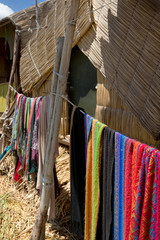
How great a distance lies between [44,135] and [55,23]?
1.93 metres

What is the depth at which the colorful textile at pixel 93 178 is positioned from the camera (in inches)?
68.8

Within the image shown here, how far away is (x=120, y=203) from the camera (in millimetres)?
1564

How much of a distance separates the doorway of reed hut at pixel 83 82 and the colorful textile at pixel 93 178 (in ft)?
5.37

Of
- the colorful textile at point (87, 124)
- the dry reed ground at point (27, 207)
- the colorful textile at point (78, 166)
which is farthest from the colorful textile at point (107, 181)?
the dry reed ground at point (27, 207)

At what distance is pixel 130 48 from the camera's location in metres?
2.33

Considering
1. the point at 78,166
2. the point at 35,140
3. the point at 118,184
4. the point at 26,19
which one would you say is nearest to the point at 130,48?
the point at 78,166

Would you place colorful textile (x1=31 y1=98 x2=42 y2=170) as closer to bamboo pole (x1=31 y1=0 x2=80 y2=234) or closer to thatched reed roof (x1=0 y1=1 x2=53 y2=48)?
bamboo pole (x1=31 y1=0 x2=80 y2=234)

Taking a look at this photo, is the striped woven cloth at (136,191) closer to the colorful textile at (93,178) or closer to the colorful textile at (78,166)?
the colorful textile at (93,178)

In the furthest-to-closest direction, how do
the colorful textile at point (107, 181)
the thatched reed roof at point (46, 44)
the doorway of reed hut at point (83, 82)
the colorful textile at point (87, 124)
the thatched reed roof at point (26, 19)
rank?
the thatched reed roof at point (26, 19) < the doorway of reed hut at point (83, 82) < the thatched reed roof at point (46, 44) < the colorful textile at point (87, 124) < the colorful textile at point (107, 181)

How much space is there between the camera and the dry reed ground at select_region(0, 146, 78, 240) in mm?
2967

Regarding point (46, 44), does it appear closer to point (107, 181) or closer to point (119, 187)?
point (107, 181)

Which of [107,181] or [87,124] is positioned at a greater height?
[87,124]

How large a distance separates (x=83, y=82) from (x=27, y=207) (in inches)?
84.3

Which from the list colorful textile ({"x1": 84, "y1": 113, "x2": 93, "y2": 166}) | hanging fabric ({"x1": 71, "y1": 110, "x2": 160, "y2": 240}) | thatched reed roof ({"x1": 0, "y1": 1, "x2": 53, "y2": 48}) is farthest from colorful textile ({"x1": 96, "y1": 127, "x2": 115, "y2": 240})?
thatched reed roof ({"x1": 0, "y1": 1, "x2": 53, "y2": 48})
